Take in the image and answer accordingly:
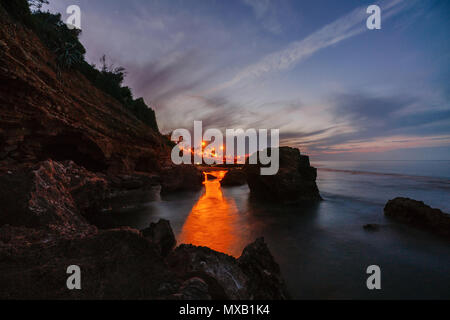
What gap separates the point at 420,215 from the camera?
261 inches

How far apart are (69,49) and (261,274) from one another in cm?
2037

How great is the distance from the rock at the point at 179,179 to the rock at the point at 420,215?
14793mm

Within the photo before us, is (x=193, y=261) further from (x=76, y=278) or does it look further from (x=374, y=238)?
(x=374, y=238)

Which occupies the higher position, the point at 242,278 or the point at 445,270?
the point at 242,278

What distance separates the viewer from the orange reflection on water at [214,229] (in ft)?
20.1

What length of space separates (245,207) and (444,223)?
27.0 feet

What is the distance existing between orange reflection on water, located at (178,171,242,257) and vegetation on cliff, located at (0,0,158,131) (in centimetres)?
1566

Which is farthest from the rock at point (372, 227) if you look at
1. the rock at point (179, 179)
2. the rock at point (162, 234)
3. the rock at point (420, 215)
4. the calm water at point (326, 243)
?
the rock at point (179, 179)

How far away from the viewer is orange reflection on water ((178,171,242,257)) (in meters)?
6.12

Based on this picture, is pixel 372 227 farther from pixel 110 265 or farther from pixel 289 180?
pixel 110 265

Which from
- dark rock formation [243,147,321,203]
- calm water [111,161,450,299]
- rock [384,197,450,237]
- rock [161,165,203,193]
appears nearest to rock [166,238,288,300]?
calm water [111,161,450,299]

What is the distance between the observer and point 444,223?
5.95 metres

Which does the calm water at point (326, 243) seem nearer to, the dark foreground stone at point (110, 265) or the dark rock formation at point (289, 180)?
the dark rock formation at point (289, 180)

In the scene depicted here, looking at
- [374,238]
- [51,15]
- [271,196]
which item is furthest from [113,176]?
[51,15]
